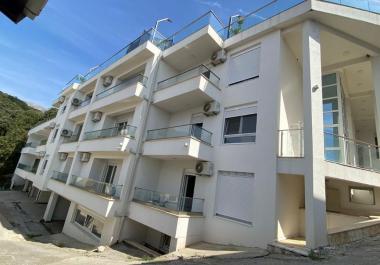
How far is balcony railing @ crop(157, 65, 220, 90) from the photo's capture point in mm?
12605

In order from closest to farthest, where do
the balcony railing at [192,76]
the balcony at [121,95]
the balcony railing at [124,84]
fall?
the balcony railing at [192,76] < the balcony at [121,95] < the balcony railing at [124,84]

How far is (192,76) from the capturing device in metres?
12.9

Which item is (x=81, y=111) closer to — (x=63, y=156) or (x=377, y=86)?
(x=63, y=156)

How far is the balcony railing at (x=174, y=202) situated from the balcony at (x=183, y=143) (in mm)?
1947

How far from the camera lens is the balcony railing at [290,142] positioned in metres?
9.31

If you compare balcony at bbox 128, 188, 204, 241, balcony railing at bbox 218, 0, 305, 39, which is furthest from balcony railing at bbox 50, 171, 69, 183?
balcony railing at bbox 218, 0, 305, 39

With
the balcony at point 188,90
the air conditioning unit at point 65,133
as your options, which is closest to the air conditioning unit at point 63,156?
the air conditioning unit at point 65,133

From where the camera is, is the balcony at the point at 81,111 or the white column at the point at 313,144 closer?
the white column at the point at 313,144

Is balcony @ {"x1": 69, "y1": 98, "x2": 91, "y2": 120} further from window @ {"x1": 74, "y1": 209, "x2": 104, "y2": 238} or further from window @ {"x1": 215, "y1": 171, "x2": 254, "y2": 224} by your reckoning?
window @ {"x1": 215, "y1": 171, "x2": 254, "y2": 224}

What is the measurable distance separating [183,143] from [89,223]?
8.53m

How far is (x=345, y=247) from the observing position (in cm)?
774

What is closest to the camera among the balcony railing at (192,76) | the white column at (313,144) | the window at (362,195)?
the white column at (313,144)

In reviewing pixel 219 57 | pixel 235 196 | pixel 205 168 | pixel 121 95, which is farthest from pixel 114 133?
pixel 235 196

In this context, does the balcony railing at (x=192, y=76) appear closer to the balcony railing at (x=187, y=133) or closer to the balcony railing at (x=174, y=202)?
the balcony railing at (x=187, y=133)
